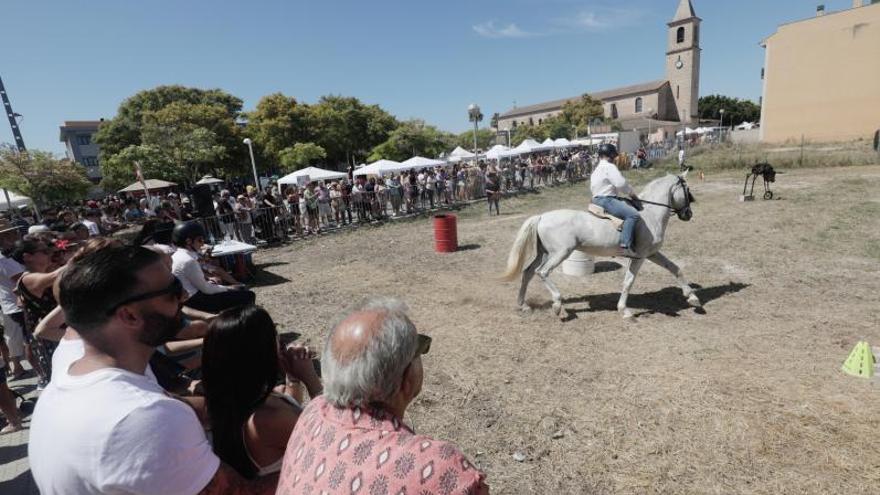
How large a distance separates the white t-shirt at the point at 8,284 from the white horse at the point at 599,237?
6315mm

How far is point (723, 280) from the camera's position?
295 inches

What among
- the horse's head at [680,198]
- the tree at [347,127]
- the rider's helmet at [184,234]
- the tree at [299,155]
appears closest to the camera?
the rider's helmet at [184,234]

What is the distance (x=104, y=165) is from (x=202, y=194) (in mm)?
32082

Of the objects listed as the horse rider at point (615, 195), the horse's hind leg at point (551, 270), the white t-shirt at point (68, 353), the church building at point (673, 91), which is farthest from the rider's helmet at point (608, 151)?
the church building at point (673, 91)

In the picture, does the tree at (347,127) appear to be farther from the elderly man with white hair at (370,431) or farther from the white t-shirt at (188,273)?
the elderly man with white hair at (370,431)

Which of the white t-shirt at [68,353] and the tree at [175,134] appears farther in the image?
the tree at [175,134]

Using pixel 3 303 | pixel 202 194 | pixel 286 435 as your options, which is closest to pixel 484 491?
pixel 286 435

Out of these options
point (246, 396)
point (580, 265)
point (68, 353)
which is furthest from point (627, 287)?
point (68, 353)

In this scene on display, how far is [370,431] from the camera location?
4.28 feet

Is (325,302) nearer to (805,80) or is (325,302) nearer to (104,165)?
(104,165)

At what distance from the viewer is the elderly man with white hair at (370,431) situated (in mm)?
1191

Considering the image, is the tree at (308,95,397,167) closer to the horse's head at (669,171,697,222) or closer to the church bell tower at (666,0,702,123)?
the horse's head at (669,171,697,222)

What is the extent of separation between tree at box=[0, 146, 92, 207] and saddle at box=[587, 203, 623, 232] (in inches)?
1150

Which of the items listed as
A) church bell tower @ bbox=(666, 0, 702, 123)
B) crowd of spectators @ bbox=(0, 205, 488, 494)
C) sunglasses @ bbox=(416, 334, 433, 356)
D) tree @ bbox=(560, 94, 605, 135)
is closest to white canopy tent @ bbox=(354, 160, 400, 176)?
crowd of spectators @ bbox=(0, 205, 488, 494)
